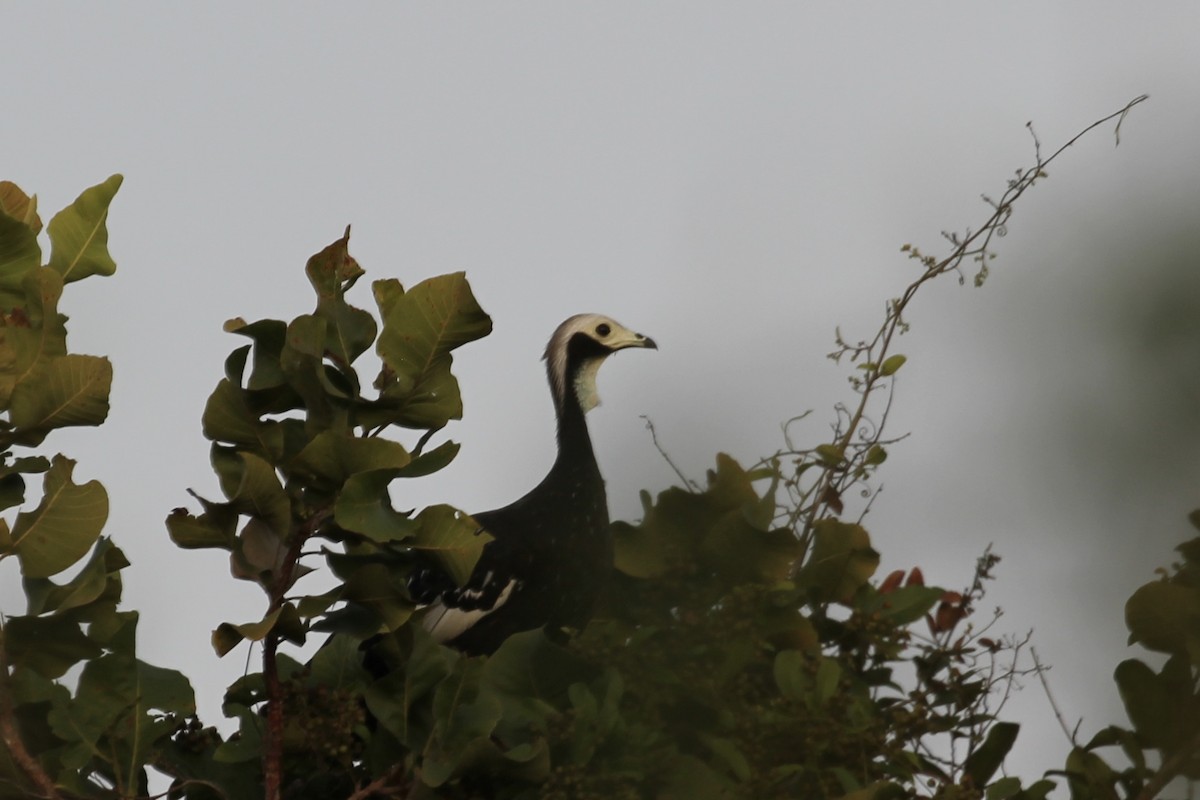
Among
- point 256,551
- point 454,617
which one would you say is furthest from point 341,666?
point 454,617

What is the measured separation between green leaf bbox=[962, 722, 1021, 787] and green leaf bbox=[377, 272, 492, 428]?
1005 millimetres

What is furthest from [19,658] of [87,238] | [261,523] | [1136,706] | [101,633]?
[1136,706]

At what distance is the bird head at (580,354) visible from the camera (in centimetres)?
475

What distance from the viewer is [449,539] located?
236 cm

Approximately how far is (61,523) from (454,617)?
1779 mm

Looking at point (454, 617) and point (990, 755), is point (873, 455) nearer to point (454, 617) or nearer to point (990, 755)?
point (990, 755)

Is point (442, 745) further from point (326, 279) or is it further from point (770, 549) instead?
point (326, 279)

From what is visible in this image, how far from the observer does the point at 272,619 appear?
87.7 inches

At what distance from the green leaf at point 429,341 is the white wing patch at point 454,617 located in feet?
5.03

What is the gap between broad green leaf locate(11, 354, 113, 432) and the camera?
2.30m

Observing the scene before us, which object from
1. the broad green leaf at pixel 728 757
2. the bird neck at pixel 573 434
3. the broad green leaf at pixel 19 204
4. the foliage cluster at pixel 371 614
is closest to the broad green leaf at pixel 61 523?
the foliage cluster at pixel 371 614

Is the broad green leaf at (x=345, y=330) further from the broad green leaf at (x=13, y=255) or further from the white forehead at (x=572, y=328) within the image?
the white forehead at (x=572, y=328)

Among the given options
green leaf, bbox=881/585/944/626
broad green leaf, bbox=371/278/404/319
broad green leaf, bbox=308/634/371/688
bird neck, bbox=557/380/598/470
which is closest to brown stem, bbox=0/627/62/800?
broad green leaf, bbox=308/634/371/688

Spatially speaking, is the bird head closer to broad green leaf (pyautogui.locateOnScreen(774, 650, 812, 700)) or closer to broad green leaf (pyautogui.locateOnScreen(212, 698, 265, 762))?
broad green leaf (pyautogui.locateOnScreen(212, 698, 265, 762))
